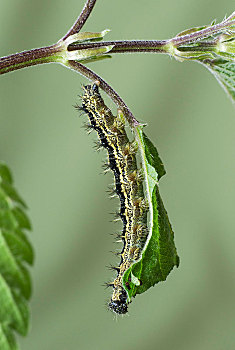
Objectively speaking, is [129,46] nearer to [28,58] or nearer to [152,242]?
[28,58]

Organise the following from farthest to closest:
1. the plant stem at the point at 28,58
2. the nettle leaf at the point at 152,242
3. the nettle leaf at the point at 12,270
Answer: the nettle leaf at the point at 152,242 < the plant stem at the point at 28,58 < the nettle leaf at the point at 12,270

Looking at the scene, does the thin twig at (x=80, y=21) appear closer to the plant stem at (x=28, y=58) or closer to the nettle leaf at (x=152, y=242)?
the plant stem at (x=28, y=58)

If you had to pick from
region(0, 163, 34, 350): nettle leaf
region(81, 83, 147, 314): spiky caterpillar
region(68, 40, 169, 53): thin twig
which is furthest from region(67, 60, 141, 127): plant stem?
region(0, 163, 34, 350): nettle leaf

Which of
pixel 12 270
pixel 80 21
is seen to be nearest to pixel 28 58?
pixel 80 21

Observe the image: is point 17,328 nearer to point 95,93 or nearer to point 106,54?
point 106,54

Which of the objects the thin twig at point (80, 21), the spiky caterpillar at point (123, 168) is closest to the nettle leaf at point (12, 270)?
the thin twig at point (80, 21)

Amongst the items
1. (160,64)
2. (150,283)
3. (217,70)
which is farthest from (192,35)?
(160,64)
